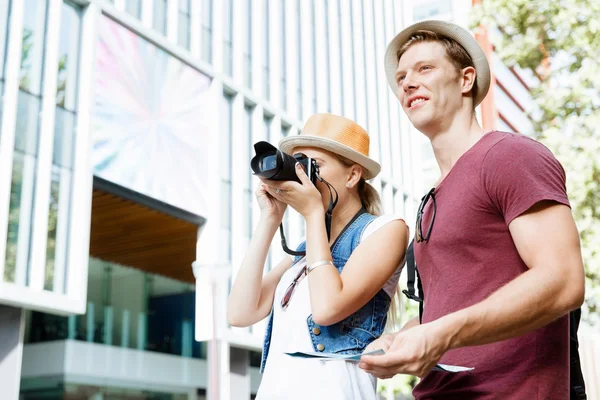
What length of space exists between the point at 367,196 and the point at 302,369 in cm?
69

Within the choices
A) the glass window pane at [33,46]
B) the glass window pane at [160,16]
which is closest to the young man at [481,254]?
the glass window pane at [33,46]

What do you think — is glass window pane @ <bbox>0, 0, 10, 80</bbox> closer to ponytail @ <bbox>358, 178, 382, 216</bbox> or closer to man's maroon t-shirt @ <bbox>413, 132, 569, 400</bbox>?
ponytail @ <bbox>358, 178, 382, 216</bbox>

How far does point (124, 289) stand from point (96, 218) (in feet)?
4.67

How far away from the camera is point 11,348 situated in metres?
9.94

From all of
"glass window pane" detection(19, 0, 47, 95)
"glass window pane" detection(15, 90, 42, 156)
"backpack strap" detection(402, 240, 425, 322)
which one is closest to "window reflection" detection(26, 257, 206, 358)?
"glass window pane" detection(15, 90, 42, 156)

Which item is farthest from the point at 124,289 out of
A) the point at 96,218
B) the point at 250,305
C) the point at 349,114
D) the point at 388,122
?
the point at 250,305

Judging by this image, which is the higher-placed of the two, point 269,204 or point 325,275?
point 269,204

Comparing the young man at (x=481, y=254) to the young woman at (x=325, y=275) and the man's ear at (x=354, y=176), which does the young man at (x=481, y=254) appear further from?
the man's ear at (x=354, y=176)

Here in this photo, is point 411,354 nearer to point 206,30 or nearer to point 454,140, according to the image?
point 454,140

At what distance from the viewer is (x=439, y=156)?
1807mm

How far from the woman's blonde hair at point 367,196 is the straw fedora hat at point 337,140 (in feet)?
0.10

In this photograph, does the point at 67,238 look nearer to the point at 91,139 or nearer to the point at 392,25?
the point at 91,139

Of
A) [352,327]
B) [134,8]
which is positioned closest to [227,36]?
[134,8]

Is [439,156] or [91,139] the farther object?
[91,139]
